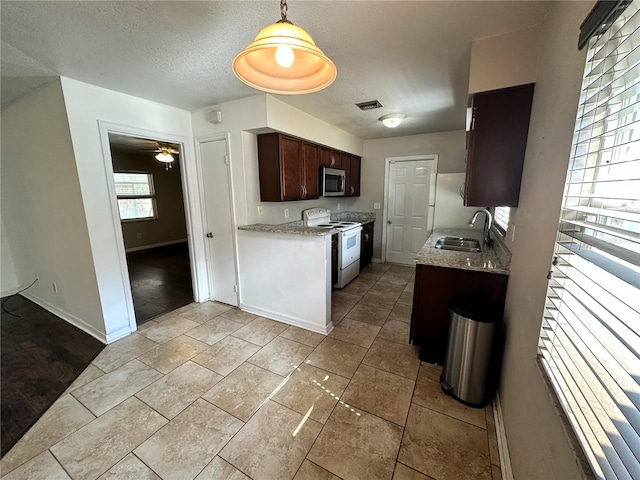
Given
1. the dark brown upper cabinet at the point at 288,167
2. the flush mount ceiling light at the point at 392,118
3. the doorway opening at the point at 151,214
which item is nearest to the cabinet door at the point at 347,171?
the dark brown upper cabinet at the point at 288,167

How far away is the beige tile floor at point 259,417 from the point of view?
1.41m

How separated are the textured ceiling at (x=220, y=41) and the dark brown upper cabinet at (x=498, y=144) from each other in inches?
15.9

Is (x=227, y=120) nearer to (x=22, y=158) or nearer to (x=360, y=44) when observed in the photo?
(x=360, y=44)

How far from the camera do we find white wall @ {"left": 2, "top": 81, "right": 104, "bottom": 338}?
2.40m

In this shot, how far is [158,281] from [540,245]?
495cm

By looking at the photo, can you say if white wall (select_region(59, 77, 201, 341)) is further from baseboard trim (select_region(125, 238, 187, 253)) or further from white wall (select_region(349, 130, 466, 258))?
baseboard trim (select_region(125, 238, 187, 253))

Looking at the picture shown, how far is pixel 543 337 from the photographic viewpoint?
1.06 meters

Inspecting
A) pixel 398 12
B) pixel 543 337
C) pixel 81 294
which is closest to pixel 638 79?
pixel 543 337

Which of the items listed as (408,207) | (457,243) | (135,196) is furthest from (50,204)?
(408,207)

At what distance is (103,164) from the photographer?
2455mm

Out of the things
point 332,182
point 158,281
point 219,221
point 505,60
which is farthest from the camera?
point 158,281

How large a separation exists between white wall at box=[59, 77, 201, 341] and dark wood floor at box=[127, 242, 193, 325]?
1.51ft

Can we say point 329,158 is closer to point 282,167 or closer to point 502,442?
point 282,167

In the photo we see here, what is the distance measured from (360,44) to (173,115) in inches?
93.1
